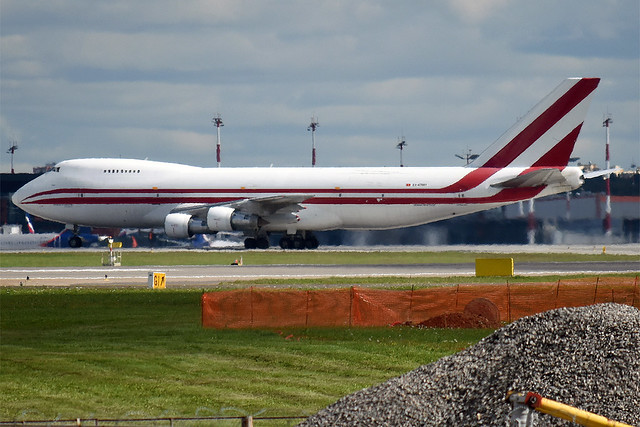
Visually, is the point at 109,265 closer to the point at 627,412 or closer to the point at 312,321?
the point at 312,321

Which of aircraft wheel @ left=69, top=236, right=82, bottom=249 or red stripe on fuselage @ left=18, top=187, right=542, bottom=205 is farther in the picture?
aircraft wheel @ left=69, top=236, right=82, bottom=249

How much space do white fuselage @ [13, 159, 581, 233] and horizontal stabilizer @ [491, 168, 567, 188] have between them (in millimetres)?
413

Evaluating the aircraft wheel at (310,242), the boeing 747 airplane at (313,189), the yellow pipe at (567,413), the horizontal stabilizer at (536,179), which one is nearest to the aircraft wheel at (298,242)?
the boeing 747 airplane at (313,189)

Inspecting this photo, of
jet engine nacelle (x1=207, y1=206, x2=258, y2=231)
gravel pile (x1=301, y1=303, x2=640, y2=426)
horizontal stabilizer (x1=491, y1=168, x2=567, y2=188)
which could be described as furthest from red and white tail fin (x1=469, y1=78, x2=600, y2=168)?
gravel pile (x1=301, y1=303, x2=640, y2=426)

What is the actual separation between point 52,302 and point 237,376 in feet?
54.8

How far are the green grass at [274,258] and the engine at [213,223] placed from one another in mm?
1525

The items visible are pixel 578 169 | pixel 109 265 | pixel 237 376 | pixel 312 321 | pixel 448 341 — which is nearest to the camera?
pixel 237 376

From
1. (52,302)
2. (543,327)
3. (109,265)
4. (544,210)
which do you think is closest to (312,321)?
(52,302)

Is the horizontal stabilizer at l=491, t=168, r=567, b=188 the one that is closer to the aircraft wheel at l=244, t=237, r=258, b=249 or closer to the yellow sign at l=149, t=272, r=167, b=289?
the aircraft wheel at l=244, t=237, r=258, b=249

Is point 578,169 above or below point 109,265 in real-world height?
above

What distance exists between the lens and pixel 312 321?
29.3m

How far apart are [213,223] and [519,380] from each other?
54673 millimetres

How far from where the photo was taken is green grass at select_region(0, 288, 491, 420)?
1786 centimetres

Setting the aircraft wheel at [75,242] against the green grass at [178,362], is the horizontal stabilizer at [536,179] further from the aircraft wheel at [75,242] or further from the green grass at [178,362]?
the green grass at [178,362]
